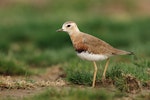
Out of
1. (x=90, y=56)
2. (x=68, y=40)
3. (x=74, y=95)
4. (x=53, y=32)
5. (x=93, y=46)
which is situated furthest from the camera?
(x=53, y=32)

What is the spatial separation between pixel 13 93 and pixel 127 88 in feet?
5.48

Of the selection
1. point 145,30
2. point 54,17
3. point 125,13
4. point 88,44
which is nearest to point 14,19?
point 54,17

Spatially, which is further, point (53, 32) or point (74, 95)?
point (53, 32)

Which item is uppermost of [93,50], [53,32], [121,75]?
[53,32]

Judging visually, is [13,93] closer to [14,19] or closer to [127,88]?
[127,88]

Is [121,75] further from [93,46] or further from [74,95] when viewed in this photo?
[74,95]

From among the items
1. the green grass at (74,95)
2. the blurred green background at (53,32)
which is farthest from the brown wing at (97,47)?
the blurred green background at (53,32)

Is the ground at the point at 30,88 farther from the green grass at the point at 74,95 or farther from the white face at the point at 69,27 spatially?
the white face at the point at 69,27

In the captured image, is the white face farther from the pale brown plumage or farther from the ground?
the ground

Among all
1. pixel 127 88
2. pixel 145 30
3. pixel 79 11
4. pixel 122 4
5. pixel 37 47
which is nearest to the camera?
pixel 127 88

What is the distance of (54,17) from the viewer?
61.3 feet

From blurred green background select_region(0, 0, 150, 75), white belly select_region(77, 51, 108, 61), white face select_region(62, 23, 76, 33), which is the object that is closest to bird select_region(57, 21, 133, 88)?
white belly select_region(77, 51, 108, 61)

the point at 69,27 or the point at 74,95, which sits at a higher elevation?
the point at 69,27

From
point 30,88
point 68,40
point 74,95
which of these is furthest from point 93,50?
point 68,40
